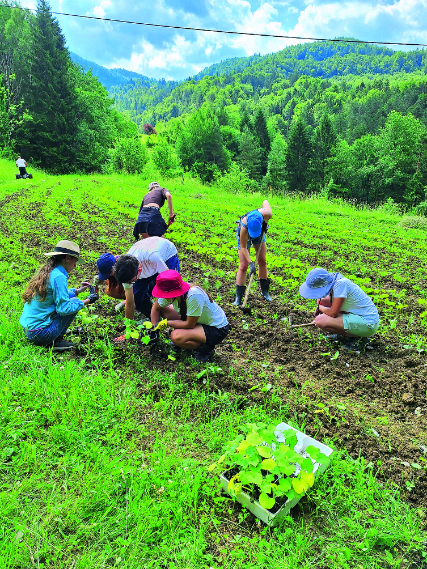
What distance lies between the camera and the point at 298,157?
46.5m

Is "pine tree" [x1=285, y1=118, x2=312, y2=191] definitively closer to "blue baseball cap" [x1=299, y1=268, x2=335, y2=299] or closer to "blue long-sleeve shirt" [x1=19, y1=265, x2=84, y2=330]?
"blue baseball cap" [x1=299, y1=268, x2=335, y2=299]

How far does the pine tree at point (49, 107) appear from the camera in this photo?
2645 cm

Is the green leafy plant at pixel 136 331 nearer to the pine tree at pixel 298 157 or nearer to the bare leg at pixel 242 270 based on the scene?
the bare leg at pixel 242 270

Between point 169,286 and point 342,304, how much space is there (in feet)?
6.56

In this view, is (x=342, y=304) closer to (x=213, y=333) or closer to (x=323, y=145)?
(x=213, y=333)

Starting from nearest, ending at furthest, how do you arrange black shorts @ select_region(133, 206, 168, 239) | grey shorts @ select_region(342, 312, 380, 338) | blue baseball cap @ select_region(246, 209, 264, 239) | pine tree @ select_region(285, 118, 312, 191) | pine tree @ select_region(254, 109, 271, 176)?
1. grey shorts @ select_region(342, 312, 380, 338)
2. blue baseball cap @ select_region(246, 209, 264, 239)
3. black shorts @ select_region(133, 206, 168, 239)
4. pine tree @ select_region(285, 118, 312, 191)
5. pine tree @ select_region(254, 109, 271, 176)

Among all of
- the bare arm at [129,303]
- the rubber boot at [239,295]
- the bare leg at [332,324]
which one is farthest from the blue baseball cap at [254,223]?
the bare arm at [129,303]

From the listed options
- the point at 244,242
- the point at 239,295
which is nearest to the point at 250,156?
the point at 244,242

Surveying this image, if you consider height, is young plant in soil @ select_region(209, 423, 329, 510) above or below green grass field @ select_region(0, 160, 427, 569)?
above

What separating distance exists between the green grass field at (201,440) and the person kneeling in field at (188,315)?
0.23 metres

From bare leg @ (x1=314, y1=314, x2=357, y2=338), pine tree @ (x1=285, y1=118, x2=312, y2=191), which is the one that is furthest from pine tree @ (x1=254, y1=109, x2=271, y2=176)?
bare leg @ (x1=314, y1=314, x2=357, y2=338)

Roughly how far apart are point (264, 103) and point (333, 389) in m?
133

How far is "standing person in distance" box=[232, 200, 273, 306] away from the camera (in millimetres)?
4646

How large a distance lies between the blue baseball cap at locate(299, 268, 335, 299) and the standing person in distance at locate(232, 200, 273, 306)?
4.04 ft
